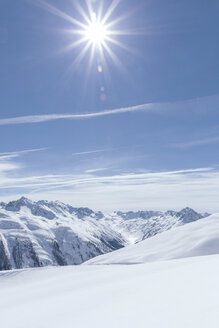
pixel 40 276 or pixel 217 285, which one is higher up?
pixel 217 285

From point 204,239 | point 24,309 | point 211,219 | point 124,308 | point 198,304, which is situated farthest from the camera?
point 211,219

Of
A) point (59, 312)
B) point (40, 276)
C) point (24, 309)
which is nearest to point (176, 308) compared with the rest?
point (59, 312)

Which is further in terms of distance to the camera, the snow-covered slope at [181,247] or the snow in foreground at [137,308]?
the snow-covered slope at [181,247]

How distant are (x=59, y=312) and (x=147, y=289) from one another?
2.72 m

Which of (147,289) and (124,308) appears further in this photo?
(147,289)

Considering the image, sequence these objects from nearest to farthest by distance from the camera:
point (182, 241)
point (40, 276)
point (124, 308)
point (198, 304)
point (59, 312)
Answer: point (198, 304)
point (124, 308)
point (59, 312)
point (40, 276)
point (182, 241)

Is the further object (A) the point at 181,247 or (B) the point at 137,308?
(A) the point at 181,247

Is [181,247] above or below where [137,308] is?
below

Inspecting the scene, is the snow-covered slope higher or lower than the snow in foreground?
lower

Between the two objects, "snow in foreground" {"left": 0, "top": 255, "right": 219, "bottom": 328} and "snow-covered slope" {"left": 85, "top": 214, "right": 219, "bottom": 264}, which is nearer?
"snow in foreground" {"left": 0, "top": 255, "right": 219, "bottom": 328}

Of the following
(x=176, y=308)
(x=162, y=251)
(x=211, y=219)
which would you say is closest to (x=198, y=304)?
(x=176, y=308)

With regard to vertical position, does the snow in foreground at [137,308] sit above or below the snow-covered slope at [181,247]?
above

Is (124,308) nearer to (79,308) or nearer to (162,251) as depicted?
(79,308)

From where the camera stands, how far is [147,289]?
780 cm
